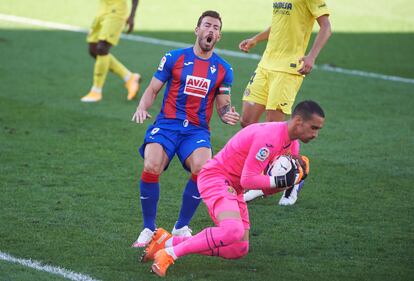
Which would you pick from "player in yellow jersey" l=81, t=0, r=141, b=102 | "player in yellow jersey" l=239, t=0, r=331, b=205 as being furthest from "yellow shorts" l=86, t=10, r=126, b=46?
"player in yellow jersey" l=239, t=0, r=331, b=205

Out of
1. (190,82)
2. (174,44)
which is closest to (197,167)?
(190,82)

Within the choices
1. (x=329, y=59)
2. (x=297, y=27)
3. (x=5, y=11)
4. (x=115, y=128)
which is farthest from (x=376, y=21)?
(x=297, y=27)

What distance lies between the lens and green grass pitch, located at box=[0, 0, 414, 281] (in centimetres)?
711

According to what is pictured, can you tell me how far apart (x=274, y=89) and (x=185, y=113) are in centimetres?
173

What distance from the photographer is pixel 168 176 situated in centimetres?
989

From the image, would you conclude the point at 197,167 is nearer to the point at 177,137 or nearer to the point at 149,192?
the point at 177,137

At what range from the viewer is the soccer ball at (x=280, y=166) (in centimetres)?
651

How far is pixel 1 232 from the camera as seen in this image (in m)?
7.63

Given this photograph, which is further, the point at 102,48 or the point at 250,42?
the point at 102,48

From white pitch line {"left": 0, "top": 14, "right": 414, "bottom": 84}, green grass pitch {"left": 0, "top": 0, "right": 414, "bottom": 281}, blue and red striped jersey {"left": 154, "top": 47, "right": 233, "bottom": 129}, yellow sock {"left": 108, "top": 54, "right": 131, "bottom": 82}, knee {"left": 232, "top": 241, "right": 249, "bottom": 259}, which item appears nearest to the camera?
knee {"left": 232, "top": 241, "right": 249, "bottom": 259}

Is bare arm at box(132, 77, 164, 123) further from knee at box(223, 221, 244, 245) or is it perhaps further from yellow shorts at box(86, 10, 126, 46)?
yellow shorts at box(86, 10, 126, 46)

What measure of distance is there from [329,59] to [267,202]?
8.95 metres

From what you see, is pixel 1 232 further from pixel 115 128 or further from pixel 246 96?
pixel 115 128

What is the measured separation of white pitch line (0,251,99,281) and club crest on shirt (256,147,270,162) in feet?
5.35
